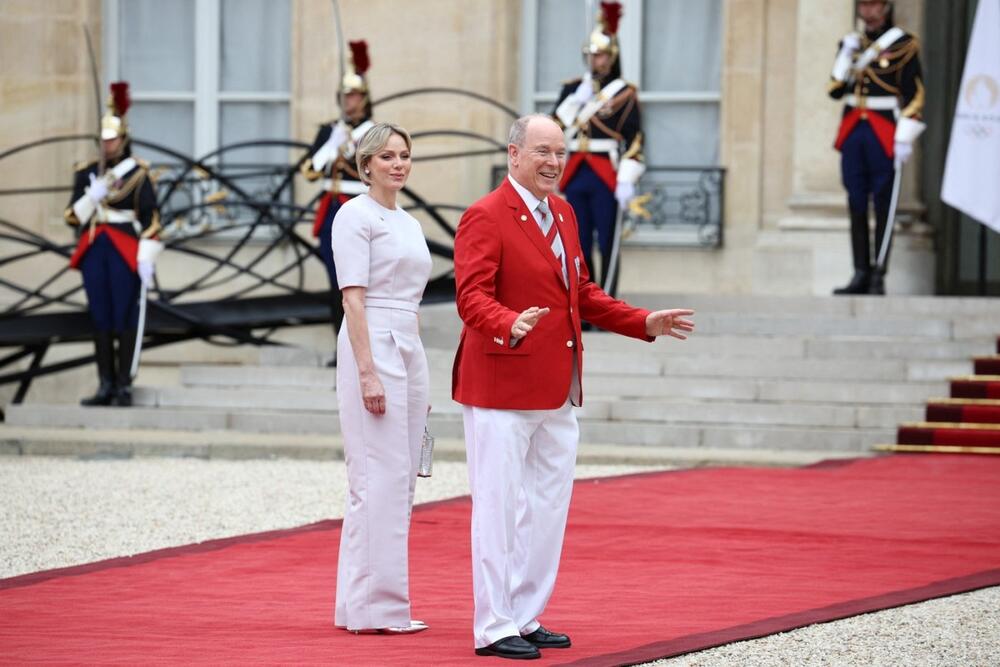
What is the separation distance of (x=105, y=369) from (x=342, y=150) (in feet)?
6.79

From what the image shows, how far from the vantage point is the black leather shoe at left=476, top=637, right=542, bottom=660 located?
5410 millimetres

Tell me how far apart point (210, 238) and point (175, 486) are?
6.66 meters

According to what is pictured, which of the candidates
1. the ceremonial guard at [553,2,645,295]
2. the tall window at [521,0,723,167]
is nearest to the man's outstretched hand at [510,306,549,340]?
the ceremonial guard at [553,2,645,295]

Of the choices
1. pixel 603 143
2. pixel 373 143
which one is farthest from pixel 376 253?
pixel 603 143

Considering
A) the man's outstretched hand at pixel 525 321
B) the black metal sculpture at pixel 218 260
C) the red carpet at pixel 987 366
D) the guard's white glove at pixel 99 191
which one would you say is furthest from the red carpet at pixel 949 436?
the man's outstretched hand at pixel 525 321

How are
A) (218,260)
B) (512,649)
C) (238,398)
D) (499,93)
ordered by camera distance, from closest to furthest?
(512,649), (238,398), (218,260), (499,93)

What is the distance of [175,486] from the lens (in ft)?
32.3

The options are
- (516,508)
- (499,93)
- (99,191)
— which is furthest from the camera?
(499,93)

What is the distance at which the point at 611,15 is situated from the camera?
12742 millimetres

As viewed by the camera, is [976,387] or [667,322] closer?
[667,322]

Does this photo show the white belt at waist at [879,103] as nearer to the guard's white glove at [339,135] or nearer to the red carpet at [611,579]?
the guard's white glove at [339,135]

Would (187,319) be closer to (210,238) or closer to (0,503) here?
(210,238)

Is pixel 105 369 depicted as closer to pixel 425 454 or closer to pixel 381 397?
pixel 425 454

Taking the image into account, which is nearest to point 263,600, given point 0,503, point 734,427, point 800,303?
point 0,503
